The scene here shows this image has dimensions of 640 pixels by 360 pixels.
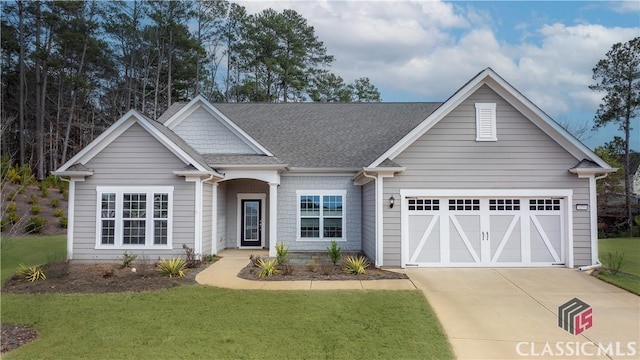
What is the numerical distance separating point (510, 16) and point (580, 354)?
1184 centimetres

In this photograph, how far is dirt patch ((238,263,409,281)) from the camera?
10.1 meters

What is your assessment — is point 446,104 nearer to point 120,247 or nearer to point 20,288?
point 120,247

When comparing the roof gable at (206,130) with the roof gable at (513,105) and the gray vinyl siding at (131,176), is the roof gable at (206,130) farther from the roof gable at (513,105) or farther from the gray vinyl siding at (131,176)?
the roof gable at (513,105)

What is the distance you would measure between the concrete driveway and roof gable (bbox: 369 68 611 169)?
3450 mm

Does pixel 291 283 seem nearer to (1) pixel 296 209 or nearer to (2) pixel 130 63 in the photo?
(1) pixel 296 209

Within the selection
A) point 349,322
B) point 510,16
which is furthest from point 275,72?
point 349,322

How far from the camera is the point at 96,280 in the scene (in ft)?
32.8

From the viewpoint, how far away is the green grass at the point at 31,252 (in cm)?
1211

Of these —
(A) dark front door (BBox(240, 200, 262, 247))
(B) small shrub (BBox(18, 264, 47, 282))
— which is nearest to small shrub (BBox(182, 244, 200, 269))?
(B) small shrub (BBox(18, 264, 47, 282))

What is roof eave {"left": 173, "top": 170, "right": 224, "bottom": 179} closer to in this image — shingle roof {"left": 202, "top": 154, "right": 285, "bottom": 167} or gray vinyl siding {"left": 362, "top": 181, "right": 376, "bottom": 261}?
shingle roof {"left": 202, "top": 154, "right": 285, "bottom": 167}

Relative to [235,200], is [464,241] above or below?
below

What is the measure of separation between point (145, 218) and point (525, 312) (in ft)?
34.8

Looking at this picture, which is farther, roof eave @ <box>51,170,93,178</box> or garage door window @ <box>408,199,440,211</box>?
roof eave @ <box>51,170,93,178</box>

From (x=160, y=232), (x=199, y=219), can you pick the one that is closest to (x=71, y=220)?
(x=160, y=232)
